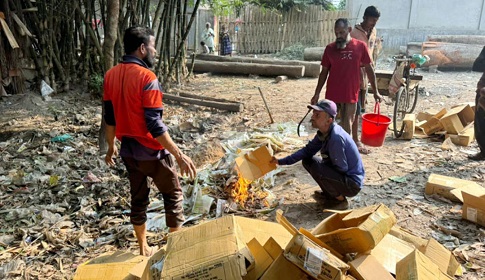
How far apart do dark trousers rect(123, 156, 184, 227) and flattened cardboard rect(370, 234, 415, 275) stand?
160 centimetres

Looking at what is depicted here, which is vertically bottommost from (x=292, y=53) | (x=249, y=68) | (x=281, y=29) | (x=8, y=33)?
(x=249, y=68)

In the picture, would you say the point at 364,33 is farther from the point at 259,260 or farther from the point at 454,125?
the point at 259,260

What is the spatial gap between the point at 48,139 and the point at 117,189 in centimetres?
231

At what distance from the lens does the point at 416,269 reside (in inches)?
84.2

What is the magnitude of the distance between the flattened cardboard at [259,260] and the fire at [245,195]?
1682mm

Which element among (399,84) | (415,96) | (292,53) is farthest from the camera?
(292,53)

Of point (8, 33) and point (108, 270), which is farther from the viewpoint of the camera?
point (8, 33)

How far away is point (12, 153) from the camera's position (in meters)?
5.56

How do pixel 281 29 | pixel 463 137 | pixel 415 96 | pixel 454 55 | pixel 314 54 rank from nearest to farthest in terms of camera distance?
pixel 463 137 < pixel 415 96 < pixel 454 55 < pixel 314 54 < pixel 281 29

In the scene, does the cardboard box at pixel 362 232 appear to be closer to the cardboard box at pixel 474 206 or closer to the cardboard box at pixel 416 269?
the cardboard box at pixel 416 269

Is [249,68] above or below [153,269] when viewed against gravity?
above

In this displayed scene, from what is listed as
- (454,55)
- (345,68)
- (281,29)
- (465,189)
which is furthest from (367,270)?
(281,29)

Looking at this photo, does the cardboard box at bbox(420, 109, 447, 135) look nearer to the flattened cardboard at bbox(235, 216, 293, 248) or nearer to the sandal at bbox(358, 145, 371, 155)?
the sandal at bbox(358, 145, 371, 155)

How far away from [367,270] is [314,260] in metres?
0.42
